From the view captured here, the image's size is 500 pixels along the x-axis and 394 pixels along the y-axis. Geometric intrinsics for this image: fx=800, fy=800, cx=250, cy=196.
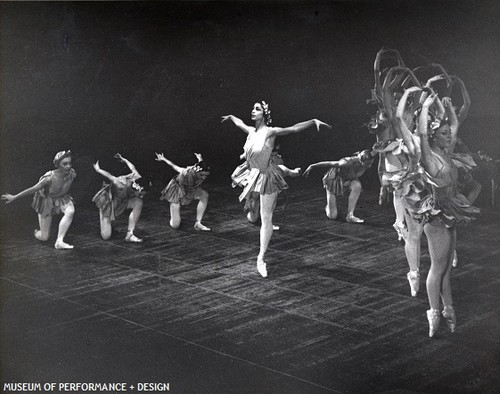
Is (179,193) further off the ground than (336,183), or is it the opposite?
(336,183)

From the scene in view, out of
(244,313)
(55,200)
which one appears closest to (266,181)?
(244,313)

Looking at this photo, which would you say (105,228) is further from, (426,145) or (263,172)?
(426,145)

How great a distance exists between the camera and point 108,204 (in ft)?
28.9

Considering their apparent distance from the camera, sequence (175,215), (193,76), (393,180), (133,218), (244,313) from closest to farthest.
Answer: (393,180), (244,313), (133,218), (175,215), (193,76)

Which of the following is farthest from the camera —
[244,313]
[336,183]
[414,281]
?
[336,183]

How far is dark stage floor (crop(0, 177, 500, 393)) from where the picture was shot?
18.0 feet

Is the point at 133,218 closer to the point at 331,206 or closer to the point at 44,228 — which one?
the point at 44,228

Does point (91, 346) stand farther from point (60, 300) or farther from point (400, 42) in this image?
point (400, 42)

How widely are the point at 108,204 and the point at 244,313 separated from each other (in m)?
2.91

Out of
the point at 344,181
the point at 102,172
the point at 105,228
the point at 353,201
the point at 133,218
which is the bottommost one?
the point at 105,228

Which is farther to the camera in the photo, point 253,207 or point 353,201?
point 353,201

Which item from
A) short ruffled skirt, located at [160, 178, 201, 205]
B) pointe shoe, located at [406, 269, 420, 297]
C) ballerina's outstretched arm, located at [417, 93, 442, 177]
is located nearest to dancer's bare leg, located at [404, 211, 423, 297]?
pointe shoe, located at [406, 269, 420, 297]

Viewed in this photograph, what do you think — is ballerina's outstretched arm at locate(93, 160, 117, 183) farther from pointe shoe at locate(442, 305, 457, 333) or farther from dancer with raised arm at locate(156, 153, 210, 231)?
pointe shoe at locate(442, 305, 457, 333)

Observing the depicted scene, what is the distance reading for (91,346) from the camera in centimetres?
598
